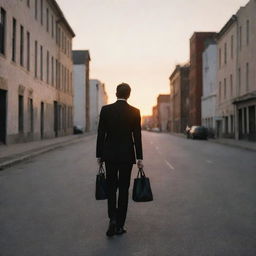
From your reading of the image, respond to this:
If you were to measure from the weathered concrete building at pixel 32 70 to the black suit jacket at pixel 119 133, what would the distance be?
22.0 m

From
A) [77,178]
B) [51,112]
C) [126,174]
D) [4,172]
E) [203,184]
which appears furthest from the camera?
[51,112]

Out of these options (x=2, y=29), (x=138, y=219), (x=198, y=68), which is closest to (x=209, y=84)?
(x=198, y=68)

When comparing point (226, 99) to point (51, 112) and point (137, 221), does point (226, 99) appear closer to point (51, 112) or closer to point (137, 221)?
point (51, 112)

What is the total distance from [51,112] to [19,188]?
35338 mm

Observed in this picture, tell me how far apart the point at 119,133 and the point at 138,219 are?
5.51 ft

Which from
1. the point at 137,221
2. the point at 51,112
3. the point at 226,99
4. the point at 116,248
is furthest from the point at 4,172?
the point at 226,99

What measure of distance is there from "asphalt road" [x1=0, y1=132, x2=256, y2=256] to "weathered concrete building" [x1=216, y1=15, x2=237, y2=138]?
3514cm

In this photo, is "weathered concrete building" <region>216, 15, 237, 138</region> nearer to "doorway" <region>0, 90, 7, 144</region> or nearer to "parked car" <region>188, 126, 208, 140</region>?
"parked car" <region>188, 126, 208, 140</region>

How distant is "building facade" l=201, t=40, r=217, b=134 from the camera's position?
6097 centimetres

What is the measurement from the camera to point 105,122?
593cm

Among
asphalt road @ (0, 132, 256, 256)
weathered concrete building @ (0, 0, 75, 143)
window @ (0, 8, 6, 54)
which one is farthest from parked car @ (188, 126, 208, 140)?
asphalt road @ (0, 132, 256, 256)

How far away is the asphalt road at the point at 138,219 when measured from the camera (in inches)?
210

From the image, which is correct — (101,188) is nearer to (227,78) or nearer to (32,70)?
(32,70)

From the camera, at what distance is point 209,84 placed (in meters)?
65.2
